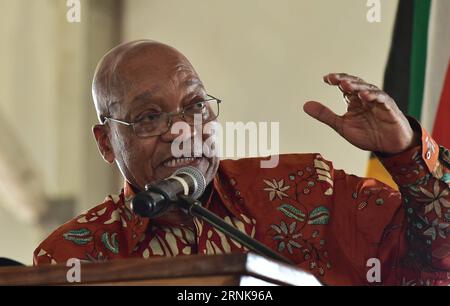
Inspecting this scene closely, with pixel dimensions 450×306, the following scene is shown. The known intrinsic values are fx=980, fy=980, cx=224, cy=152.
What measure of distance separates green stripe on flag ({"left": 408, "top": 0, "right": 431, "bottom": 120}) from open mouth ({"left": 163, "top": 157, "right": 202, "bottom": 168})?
1.36 m

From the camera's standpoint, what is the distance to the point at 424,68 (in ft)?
11.6

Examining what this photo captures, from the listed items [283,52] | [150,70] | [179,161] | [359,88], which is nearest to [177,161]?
[179,161]

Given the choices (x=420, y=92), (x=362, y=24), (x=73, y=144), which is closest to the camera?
(x=420, y=92)

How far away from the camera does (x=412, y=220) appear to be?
2275 millimetres

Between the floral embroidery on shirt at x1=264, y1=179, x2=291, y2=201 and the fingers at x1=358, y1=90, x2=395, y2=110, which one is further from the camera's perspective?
the floral embroidery on shirt at x1=264, y1=179, x2=291, y2=201

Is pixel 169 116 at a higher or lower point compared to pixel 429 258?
higher

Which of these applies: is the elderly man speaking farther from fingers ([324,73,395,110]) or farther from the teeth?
fingers ([324,73,395,110])

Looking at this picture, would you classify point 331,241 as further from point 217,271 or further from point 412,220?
point 217,271

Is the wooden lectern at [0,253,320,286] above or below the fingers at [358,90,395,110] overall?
below

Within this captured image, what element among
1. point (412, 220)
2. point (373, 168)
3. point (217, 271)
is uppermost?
point (217, 271)

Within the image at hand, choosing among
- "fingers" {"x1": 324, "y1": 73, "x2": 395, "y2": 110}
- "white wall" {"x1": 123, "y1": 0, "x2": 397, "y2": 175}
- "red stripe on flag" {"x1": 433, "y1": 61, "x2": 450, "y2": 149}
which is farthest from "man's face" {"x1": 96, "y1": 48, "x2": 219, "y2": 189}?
"white wall" {"x1": 123, "y1": 0, "x2": 397, "y2": 175}

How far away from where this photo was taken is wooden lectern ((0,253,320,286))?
152cm
